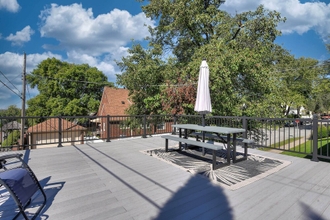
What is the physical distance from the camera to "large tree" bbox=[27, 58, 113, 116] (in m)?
22.1

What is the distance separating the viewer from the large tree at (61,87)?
72.5 feet

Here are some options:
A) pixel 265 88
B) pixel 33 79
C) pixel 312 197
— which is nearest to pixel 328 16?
pixel 265 88

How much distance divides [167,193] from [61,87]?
24.3 m

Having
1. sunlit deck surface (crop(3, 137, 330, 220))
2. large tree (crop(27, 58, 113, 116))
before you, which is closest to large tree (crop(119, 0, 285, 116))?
sunlit deck surface (crop(3, 137, 330, 220))

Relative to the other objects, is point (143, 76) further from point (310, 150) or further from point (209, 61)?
point (310, 150)

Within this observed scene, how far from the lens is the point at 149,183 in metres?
2.96

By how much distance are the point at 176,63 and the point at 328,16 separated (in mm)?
17074

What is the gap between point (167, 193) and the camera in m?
2.61

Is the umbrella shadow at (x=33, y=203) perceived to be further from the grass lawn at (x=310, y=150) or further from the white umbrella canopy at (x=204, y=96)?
the grass lawn at (x=310, y=150)

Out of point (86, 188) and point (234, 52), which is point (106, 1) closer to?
point (234, 52)

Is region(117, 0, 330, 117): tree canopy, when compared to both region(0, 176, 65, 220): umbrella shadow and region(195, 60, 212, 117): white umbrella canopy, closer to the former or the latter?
region(195, 60, 212, 117): white umbrella canopy

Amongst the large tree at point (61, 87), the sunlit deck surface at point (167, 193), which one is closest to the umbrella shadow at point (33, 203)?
the sunlit deck surface at point (167, 193)

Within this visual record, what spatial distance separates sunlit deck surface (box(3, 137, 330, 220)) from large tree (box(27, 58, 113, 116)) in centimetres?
2055

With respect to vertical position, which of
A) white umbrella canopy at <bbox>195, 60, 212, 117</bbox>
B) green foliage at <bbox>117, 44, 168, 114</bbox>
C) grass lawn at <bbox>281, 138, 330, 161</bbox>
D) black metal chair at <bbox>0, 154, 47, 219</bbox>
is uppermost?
green foliage at <bbox>117, 44, 168, 114</bbox>
